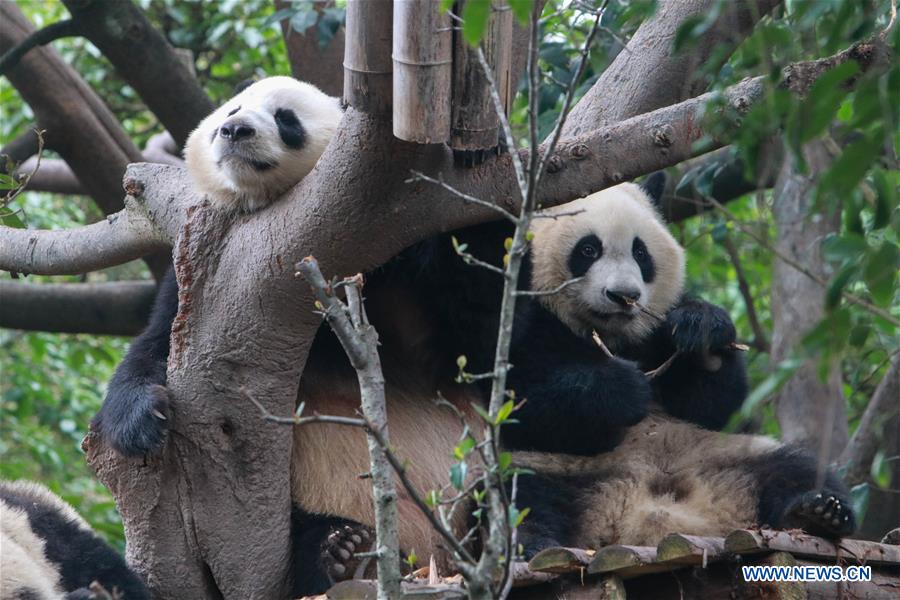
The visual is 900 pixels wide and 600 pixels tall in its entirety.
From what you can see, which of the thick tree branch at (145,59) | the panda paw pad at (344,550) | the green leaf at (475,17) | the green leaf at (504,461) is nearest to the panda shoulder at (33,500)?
the panda paw pad at (344,550)

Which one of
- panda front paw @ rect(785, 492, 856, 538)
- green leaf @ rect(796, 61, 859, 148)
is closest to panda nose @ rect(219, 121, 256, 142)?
panda front paw @ rect(785, 492, 856, 538)

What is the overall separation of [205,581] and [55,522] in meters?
0.67

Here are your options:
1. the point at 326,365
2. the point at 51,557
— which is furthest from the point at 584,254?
the point at 51,557

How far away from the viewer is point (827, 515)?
356cm

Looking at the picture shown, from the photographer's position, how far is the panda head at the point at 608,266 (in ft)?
15.7

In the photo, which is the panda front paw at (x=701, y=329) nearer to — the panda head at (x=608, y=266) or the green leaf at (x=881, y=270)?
the panda head at (x=608, y=266)

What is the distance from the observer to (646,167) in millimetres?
3309

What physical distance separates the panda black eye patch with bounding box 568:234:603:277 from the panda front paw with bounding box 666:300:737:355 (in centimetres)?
46

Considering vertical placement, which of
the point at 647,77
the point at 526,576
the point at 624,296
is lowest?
the point at 526,576

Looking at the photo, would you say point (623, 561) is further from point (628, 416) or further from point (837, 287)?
point (837, 287)

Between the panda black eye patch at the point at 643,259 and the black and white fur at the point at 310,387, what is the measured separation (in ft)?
3.57

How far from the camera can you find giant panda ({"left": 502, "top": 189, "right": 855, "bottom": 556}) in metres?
4.07

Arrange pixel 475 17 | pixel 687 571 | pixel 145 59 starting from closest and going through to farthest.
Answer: pixel 475 17 < pixel 687 571 < pixel 145 59

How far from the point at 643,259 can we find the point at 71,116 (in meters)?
3.92
